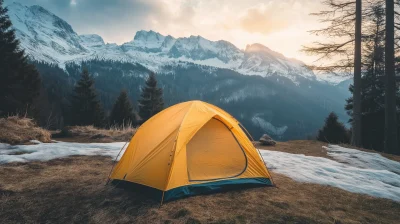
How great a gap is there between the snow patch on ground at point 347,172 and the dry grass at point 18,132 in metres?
10.3

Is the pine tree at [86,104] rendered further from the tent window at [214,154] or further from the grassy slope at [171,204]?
the tent window at [214,154]

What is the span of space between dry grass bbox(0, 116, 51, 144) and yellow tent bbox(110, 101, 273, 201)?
6.46 metres

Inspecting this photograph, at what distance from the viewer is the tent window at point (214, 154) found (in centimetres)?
610

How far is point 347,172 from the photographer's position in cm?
823

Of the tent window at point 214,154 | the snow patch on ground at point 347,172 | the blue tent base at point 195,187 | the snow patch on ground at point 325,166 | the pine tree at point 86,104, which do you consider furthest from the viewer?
the pine tree at point 86,104

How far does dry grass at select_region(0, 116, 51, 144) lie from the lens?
9.96 meters

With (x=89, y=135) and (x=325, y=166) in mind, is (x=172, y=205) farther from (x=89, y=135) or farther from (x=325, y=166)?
(x=89, y=135)

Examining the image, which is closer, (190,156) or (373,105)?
(190,156)

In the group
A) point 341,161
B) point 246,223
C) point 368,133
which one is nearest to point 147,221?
point 246,223

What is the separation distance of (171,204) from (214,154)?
1964 millimetres

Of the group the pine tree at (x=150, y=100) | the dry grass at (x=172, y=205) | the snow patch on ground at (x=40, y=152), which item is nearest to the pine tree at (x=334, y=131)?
the pine tree at (x=150, y=100)

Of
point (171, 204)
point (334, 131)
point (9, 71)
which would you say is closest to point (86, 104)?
point (9, 71)

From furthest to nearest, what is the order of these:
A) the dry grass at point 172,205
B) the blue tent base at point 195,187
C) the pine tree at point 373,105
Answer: the pine tree at point 373,105, the blue tent base at point 195,187, the dry grass at point 172,205

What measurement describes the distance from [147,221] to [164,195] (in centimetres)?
86
